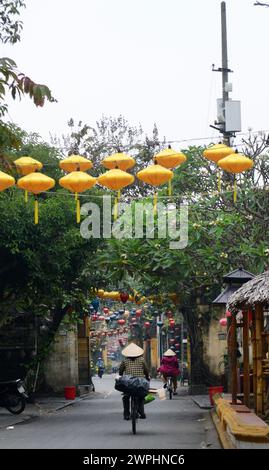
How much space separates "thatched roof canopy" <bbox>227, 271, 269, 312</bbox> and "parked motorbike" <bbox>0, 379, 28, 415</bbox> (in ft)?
24.4

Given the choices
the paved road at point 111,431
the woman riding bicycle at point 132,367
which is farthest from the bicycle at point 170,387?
the woman riding bicycle at point 132,367

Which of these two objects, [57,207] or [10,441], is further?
[57,207]

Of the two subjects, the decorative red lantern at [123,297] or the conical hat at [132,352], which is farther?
the decorative red lantern at [123,297]

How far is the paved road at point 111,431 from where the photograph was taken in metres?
15.3

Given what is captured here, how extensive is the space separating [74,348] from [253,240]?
45.1ft

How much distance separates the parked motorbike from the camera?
23.3 m

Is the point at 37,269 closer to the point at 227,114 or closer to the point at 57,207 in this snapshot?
the point at 57,207

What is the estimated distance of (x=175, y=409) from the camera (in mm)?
26328

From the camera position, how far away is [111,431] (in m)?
18.2

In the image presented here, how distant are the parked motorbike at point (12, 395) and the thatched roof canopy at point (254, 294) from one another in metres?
7.44

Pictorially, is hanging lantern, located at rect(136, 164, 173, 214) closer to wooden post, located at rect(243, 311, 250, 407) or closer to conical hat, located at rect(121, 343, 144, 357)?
conical hat, located at rect(121, 343, 144, 357)

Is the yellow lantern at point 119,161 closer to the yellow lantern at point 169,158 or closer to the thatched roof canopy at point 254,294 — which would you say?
the yellow lantern at point 169,158

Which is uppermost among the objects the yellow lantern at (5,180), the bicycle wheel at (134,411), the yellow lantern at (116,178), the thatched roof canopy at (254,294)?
the yellow lantern at (116,178)
